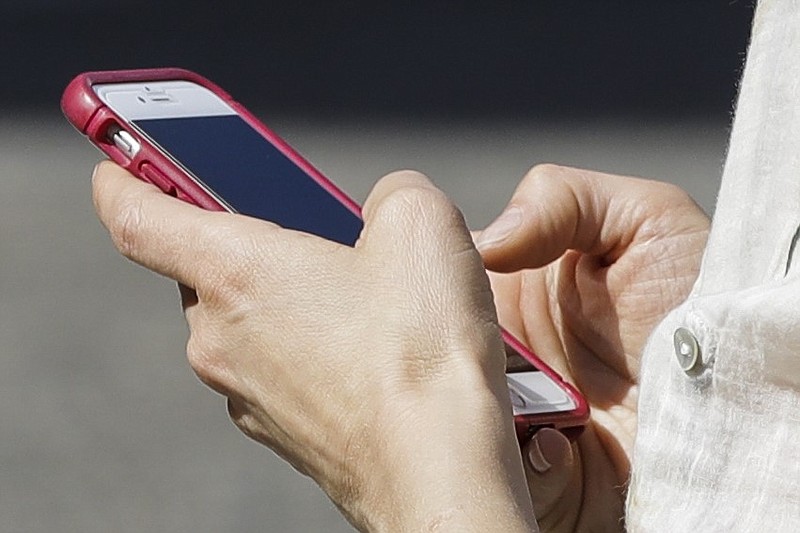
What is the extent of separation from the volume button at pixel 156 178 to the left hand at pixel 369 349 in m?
0.03

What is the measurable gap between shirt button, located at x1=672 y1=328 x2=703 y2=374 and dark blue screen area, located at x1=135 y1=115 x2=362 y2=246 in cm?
26

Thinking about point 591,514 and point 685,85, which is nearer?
point 591,514

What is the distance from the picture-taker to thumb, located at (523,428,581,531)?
698mm

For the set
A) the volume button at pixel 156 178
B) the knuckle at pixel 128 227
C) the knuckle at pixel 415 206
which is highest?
the knuckle at pixel 415 206

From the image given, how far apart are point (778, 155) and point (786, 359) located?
0.09 metres

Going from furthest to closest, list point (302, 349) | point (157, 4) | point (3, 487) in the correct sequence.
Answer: point (157, 4) → point (3, 487) → point (302, 349)

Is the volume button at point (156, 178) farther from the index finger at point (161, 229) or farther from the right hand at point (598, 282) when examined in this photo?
the right hand at point (598, 282)

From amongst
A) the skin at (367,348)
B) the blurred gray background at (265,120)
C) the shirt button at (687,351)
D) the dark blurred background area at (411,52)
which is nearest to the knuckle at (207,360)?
the skin at (367,348)

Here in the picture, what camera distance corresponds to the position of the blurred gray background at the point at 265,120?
5.30ft

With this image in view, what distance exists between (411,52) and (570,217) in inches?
59.3

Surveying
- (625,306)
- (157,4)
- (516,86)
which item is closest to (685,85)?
(516,86)

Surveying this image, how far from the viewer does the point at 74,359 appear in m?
1.75

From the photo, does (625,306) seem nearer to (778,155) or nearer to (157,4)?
(778,155)

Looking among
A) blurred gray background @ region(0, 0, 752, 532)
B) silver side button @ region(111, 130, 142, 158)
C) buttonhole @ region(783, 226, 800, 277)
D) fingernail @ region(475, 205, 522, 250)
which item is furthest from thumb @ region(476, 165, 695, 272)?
blurred gray background @ region(0, 0, 752, 532)
